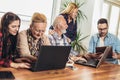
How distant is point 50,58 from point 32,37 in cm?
55

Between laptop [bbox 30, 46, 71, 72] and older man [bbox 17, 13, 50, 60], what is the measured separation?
13.0 inches

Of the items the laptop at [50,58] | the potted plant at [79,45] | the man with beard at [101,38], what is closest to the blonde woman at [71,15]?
the man with beard at [101,38]

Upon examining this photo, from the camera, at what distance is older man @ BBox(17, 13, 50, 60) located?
2.24 meters

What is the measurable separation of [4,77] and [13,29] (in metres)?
0.77

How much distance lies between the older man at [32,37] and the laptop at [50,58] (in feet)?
1.09

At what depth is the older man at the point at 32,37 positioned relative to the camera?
2238 mm

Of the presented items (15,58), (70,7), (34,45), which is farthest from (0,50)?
(70,7)

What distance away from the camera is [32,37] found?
234 centimetres

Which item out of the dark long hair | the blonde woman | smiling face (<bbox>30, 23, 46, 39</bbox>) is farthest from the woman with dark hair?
the blonde woman

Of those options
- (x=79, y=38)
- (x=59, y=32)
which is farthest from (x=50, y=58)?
(x=79, y=38)

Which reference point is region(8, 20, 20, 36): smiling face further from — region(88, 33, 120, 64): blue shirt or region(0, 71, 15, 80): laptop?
region(88, 33, 120, 64): blue shirt

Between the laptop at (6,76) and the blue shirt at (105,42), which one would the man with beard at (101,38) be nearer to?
the blue shirt at (105,42)

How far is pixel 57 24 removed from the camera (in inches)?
103

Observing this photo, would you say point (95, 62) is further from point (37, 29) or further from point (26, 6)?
point (26, 6)
